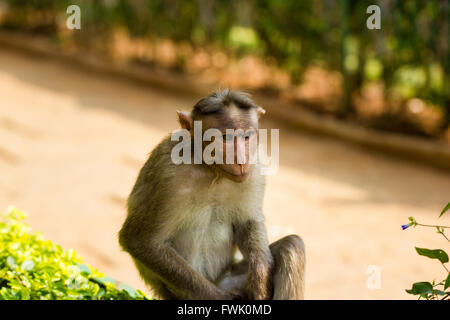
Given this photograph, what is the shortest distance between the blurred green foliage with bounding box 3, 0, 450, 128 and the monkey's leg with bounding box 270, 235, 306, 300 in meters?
6.07

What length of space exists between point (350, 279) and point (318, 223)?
1.34 meters

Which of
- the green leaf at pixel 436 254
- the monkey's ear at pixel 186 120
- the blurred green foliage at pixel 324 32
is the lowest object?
the green leaf at pixel 436 254

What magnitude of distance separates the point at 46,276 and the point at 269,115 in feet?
25.3

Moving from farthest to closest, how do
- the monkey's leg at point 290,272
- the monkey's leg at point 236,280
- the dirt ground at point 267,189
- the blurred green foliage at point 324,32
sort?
the blurred green foliage at point 324,32, the dirt ground at point 267,189, the monkey's leg at point 236,280, the monkey's leg at point 290,272

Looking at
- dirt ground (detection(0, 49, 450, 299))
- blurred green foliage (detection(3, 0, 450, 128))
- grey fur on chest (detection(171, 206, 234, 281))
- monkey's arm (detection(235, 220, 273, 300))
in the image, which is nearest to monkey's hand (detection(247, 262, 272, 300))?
monkey's arm (detection(235, 220, 273, 300))

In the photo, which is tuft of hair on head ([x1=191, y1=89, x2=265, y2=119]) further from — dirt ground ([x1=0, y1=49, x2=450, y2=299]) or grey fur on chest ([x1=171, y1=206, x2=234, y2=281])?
dirt ground ([x1=0, y1=49, x2=450, y2=299])

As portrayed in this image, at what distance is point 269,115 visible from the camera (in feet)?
37.7

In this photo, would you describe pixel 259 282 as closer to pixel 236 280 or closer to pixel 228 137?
pixel 236 280

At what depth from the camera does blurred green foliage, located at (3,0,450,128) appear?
9500mm

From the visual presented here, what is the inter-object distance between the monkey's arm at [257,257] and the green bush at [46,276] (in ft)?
2.41

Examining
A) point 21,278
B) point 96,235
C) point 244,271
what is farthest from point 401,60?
point 21,278

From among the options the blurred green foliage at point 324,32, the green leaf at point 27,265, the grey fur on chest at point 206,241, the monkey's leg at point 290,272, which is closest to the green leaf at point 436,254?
the monkey's leg at point 290,272

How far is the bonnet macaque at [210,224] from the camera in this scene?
392 cm

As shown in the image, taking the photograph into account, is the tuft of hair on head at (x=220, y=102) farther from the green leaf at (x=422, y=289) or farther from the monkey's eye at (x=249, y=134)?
the green leaf at (x=422, y=289)
